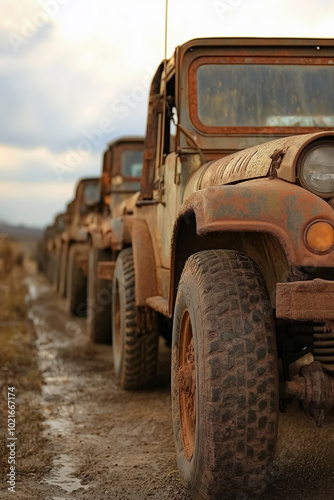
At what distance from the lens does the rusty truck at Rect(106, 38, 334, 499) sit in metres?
2.69

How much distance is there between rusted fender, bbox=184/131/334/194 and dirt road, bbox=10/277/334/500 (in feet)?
4.42

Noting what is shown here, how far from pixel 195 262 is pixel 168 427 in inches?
64.2

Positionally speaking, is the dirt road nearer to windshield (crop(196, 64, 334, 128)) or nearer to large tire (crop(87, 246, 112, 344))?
large tire (crop(87, 246, 112, 344))

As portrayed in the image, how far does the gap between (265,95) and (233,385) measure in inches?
84.6

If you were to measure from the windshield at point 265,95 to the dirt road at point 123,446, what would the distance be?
69.9 inches

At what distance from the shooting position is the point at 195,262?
3.15 metres

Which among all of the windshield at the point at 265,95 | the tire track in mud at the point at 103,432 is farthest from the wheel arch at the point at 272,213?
the windshield at the point at 265,95

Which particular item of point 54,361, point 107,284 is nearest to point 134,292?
point 54,361

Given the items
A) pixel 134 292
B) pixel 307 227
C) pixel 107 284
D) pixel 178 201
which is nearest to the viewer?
pixel 307 227

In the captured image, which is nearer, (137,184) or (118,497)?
(118,497)

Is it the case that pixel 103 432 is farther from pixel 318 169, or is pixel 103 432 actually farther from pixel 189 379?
pixel 318 169

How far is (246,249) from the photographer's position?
342 centimetres

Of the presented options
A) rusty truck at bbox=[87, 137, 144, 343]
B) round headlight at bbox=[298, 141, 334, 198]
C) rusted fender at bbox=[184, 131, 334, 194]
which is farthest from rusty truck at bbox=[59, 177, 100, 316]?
round headlight at bbox=[298, 141, 334, 198]

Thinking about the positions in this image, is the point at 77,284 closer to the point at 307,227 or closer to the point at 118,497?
the point at 118,497
